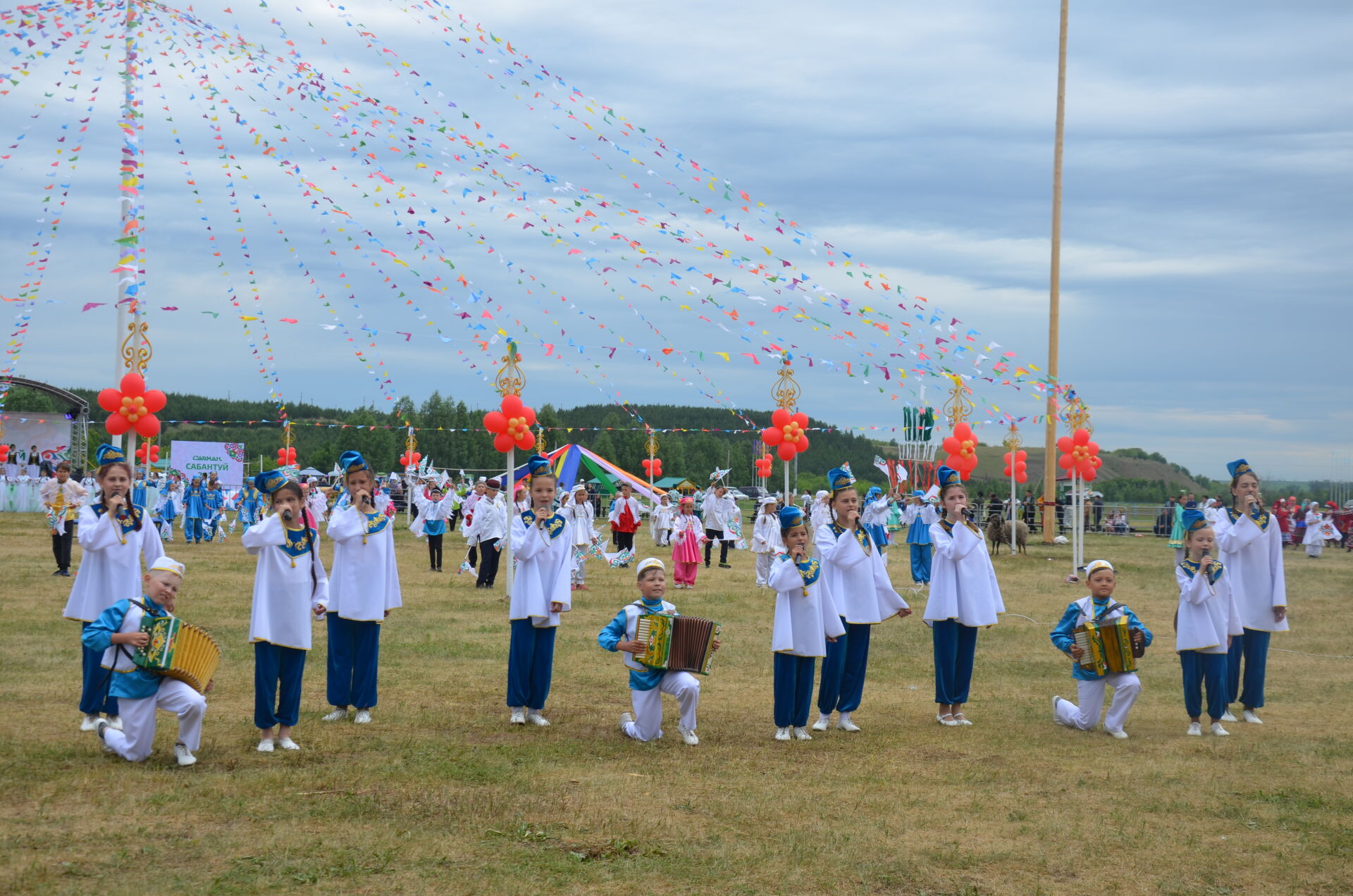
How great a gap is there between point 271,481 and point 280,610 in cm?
87

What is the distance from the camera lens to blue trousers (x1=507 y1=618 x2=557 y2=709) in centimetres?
856

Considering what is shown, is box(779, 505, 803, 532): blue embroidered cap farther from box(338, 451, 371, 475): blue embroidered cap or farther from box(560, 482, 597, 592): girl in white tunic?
box(560, 482, 597, 592): girl in white tunic

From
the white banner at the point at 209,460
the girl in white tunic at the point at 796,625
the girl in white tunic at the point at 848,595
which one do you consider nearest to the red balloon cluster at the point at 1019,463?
the girl in white tunic at the point at 848,595

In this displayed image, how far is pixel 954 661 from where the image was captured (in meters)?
8.94

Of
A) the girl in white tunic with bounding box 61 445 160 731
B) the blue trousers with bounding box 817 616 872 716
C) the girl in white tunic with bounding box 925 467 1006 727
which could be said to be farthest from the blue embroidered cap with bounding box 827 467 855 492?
the girl in white tunic with bounding box 61 445 160 731

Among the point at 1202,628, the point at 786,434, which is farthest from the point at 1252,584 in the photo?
the point at 786,434

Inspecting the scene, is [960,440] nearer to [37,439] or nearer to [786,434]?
[786,434]

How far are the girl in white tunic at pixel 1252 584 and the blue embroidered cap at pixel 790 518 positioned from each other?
365 cm

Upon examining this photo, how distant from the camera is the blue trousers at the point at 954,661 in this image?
8.94 metres

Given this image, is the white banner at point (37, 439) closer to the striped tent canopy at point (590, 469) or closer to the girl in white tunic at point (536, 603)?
the striped tent canopy at point (590, 469)

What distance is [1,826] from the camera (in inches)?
217

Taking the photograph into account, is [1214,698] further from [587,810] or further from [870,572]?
[587,810]

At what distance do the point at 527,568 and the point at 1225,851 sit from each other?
16.2 feet

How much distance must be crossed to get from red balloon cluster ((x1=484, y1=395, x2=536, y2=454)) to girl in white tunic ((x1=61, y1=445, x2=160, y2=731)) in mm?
7805
